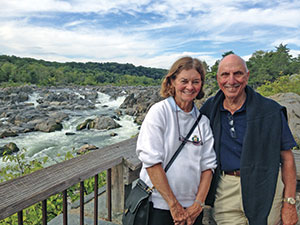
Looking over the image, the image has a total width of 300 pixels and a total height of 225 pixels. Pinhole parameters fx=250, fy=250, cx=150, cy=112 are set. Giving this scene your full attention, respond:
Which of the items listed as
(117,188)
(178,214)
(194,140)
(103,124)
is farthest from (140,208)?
(103,124)

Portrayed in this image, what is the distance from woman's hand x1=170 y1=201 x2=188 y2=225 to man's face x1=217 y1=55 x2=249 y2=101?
0.79 metres

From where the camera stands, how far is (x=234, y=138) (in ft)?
5.39

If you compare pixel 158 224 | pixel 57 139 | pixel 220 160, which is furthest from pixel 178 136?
pixel 57 139

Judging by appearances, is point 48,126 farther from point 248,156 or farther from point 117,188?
point 248,156

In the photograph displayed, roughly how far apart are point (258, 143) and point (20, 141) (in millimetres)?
11171

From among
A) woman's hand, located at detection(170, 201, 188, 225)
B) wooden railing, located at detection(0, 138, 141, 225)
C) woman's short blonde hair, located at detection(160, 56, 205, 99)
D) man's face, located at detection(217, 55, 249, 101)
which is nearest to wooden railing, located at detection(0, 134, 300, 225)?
wooden railing, located at detection(0, 138, 141, 225)

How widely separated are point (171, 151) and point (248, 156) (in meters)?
0.51

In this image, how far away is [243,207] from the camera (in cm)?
161

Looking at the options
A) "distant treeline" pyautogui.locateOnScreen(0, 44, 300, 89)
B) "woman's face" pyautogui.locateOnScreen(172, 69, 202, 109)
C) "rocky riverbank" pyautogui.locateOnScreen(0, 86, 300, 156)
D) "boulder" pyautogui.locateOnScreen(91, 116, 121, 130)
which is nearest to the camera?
"woman's face" pyautogui.locateOnScreen(172, 69, 202, 109)

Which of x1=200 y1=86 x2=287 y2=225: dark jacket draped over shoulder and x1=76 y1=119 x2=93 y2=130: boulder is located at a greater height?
x1=200 y1=86 x2=287 y2=225: dark jacket draped over shoulder

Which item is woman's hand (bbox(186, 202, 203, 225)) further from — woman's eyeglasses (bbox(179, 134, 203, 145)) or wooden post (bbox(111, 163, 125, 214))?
wooden post (bbox(111, 163, 125, 214))

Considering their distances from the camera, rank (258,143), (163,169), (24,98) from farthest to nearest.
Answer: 1. (24,98)
2. (258,143)
3. (163,169)

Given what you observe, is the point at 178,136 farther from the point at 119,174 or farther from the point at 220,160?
the point at 119,174

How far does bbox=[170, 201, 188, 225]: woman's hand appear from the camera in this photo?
55.3 inches
